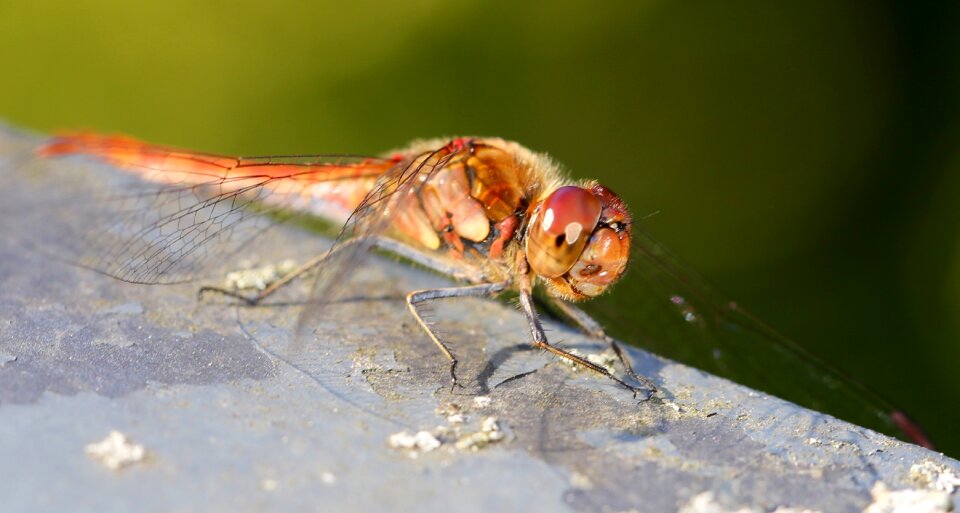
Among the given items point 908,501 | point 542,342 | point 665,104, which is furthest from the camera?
point 665,104

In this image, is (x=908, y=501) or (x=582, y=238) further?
(x=582, y=238)

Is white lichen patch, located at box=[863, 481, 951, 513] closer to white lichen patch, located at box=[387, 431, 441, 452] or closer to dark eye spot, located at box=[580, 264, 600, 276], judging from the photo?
white lichen patch, located at box=[387, 431, 441, 452]

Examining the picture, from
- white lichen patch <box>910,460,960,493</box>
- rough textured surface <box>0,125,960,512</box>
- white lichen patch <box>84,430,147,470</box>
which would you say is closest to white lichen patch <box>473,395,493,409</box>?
rough textured surface <box>0,125,960,512</box>

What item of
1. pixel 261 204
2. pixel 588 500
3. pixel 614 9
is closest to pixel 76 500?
pixel 588 500

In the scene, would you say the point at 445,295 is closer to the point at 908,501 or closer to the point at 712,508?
the point at 712,508

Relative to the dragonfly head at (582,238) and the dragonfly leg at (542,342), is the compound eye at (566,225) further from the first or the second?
the dragonfly leg at (542,342)

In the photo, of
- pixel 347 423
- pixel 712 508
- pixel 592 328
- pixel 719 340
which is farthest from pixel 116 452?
pixel 719 340

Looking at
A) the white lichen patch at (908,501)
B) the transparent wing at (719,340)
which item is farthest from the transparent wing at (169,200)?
the white lichen patch at (908,501)
